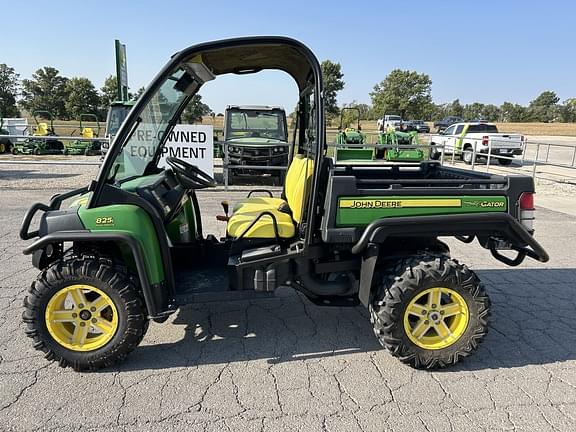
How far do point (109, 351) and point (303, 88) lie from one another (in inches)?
96.9

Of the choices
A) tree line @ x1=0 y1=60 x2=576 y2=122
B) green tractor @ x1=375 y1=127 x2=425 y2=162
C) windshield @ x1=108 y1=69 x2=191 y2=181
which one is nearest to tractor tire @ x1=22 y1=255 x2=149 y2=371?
windshield @ x1=108 y1=69 x2=191 y2=181

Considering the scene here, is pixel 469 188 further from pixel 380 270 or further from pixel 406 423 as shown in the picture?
pixel 406 423

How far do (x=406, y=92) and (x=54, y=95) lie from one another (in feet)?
132

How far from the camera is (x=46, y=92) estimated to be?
45688 millimetres

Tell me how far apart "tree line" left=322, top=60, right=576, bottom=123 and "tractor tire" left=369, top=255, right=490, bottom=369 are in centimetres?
1191

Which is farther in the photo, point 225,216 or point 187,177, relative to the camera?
point 225,216

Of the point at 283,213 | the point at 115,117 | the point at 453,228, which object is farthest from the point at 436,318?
the point at 115,117

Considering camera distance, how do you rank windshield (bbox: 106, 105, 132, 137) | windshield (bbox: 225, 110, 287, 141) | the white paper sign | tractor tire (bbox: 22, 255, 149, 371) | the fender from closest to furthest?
the fender < tractor tire (bbox: 22, 255, 149, 371) < the white paper sign < windshield (bbox: 225, 110, 287, 141) < windshield (bbox: 106, 105, 132, 137)

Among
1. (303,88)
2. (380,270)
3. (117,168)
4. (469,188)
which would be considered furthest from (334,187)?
(117,168)

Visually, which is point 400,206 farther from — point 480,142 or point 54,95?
point 54,95

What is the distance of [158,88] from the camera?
2.59m

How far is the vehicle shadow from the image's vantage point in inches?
115

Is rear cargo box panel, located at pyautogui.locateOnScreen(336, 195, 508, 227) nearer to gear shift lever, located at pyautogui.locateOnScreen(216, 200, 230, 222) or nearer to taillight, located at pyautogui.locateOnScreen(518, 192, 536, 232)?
taillight, located at pyautogui.locateOnScreen(518, 192, 536, 232)

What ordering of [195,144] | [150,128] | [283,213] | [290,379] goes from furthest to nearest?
[195,144] < [283,213] < [150,128] < [290,379]
